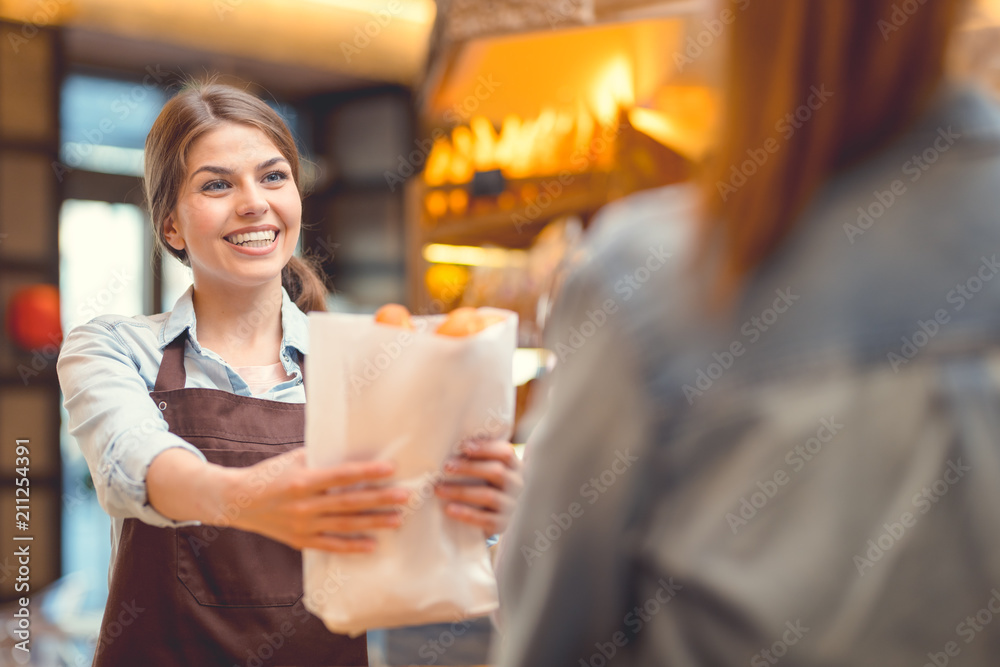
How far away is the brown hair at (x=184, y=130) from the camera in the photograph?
84cm

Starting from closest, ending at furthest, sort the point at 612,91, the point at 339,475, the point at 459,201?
the point at 339,475 < the point at 612,91 < the point at 459,201

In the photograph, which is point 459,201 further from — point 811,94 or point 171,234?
point 811,94

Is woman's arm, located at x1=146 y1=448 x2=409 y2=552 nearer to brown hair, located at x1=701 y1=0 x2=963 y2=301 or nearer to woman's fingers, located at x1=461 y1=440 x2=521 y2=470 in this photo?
woman's fingers, located at x1=461 y1=440 x2=521 y2=470

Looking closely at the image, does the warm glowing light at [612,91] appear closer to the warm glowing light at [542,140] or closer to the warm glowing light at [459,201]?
the warm glowing light at [542,140]

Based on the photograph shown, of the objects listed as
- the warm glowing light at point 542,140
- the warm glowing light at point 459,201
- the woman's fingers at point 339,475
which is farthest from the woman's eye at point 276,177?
the warm glowing light at point 459,201

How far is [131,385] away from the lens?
838mm

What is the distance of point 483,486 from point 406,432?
9 centimetres

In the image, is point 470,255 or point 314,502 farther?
point 470,255

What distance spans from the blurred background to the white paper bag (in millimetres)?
207

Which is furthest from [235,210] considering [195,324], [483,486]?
[483,486]

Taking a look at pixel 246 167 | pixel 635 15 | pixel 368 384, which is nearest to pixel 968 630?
pixel 368 384

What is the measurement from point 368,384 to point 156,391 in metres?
0.32

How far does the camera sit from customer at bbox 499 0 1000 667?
1.55ft

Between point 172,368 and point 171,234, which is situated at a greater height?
point 171,234
